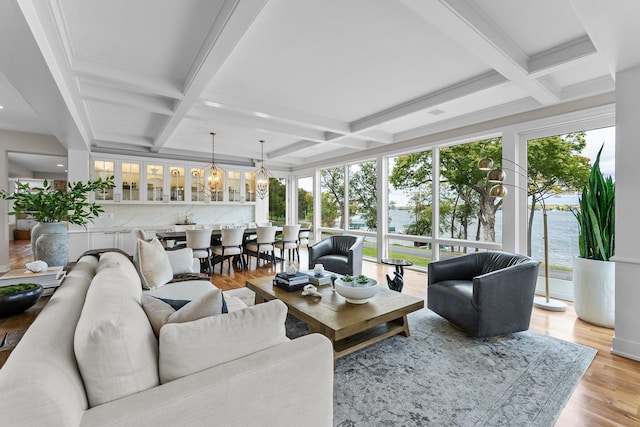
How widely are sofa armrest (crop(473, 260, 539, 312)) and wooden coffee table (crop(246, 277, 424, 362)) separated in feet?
1.64

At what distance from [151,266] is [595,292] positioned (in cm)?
435

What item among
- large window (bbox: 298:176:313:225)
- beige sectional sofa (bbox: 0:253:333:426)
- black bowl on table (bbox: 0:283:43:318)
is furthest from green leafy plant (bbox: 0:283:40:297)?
large window (bbox: 298:176:313:225)

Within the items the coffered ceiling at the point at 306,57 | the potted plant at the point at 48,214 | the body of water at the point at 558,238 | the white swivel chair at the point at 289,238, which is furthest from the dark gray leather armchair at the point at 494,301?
the white swivel chair at the point at 289,238

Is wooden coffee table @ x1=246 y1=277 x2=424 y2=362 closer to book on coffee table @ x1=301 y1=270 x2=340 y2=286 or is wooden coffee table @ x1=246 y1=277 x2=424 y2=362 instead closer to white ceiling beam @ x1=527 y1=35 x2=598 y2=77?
book on coffee table @ x1=301 y1=270 x2=340 y2=286

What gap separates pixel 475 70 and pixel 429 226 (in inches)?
111

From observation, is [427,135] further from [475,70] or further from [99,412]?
[99,412]

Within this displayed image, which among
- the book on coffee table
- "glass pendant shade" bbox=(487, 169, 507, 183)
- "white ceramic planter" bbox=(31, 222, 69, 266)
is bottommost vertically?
the book on coffee table

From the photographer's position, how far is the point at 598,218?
9.69 ft

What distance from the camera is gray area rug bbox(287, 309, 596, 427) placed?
5.55 ft

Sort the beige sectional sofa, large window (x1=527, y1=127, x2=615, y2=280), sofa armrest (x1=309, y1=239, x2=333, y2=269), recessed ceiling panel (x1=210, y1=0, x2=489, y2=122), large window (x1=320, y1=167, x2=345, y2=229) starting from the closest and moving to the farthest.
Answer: the beige sectional sofa
recessed ceiling panel (x1=210, y1=0, x2=489, y2=122)
large window (x1=527, y1=127, x2=615, y2=280)
sofa armrest (x1=309, y1=239, x2=333, y2=269)
large window (x1=320, y1=167, x2=345, y2=229)

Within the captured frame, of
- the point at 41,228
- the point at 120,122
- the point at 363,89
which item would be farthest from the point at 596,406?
the point at 120,122

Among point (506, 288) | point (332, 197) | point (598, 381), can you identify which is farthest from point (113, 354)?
point (332, 197)

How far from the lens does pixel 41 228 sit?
230cm

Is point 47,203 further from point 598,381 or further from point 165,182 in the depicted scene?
point 165,182
